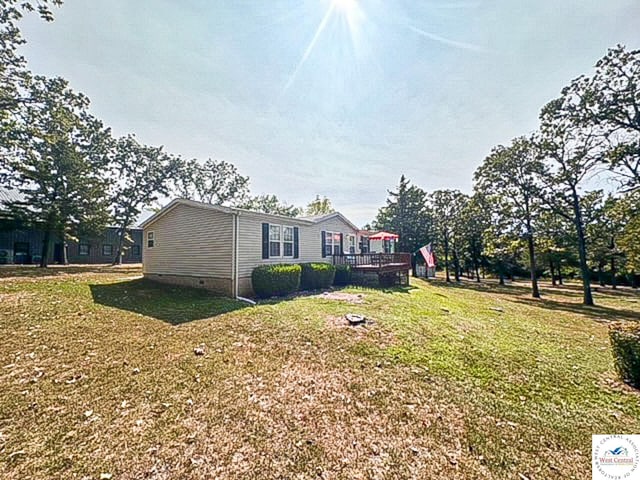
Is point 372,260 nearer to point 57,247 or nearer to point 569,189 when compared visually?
point 569,189

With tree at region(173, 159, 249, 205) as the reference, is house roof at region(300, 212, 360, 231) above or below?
below

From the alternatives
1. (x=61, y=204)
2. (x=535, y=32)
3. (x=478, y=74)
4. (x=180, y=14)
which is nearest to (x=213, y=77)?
(x=180, y=14)

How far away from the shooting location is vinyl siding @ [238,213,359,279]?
11.1 metres

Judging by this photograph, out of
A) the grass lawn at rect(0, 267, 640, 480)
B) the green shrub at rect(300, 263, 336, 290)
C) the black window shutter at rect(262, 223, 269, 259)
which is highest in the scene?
the black window shutter at rect(262, 223, 269, 259)

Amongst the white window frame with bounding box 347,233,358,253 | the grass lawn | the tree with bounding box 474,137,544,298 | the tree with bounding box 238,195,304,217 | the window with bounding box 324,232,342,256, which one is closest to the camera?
the grass lawn

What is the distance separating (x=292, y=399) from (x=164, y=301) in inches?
295

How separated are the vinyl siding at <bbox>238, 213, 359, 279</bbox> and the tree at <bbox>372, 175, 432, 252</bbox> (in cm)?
1456

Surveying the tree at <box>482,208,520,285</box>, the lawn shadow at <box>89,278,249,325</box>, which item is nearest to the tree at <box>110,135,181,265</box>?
the lawn shadow at <box>89,278,249,325</box>

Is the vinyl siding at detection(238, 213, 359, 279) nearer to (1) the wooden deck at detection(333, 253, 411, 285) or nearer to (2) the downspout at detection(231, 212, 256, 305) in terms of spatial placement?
(2) the downspout at detection(231, 212, 256, 305)

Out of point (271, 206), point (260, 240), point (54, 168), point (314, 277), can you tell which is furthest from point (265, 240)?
point (271, 206)

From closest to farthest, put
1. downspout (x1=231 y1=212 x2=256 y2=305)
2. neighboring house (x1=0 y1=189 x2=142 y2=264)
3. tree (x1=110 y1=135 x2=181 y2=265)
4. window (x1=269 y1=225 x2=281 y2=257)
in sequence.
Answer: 1. downspout (x1=231 y1=212 x2=256 y2=305)
2. window (x1=269 y1=225 x2=281 y2=257)
3. neighboring house (x1=0 y1=189 x2=142 y2=264)
4. tree (x1=110 y1=135 x2=181 y2=265)

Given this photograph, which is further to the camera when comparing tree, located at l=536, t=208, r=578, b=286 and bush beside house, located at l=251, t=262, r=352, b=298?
tree, located at l=536, t=208, r=578, b=286

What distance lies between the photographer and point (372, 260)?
631 inches

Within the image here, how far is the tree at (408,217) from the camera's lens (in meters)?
29.7
